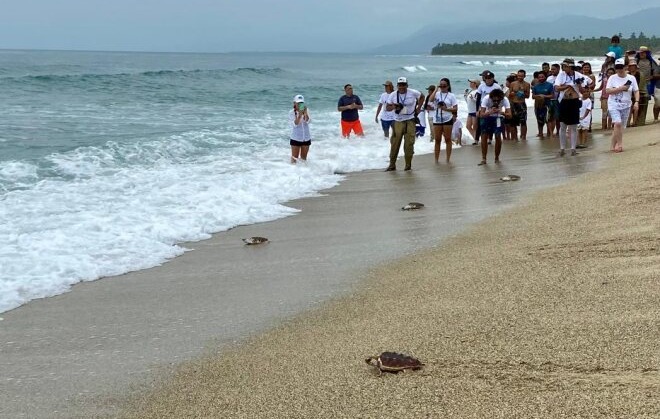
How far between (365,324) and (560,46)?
143 m

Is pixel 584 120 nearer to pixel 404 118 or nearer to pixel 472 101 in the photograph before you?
pixel 472 101

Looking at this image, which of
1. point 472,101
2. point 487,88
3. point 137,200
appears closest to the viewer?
point 137,200

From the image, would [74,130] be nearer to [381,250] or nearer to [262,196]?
[262,196]

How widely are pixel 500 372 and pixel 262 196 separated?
23.0 feet

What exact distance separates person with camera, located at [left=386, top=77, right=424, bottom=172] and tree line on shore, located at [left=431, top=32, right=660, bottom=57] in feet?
295

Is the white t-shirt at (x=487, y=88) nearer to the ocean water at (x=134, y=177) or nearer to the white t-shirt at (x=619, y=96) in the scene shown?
the white t-shirt at (x=619, y=96)

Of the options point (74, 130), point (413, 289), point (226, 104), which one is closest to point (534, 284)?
point (413, 289)

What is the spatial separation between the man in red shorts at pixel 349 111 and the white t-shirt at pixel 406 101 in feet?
13.5

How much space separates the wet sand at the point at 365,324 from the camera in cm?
314

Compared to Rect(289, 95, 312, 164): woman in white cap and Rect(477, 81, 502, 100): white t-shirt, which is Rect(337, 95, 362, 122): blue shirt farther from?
Rect(477, 81, 502, 100): white t-shirt

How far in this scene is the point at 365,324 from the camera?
4.23 meters

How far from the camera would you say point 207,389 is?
3480 mm

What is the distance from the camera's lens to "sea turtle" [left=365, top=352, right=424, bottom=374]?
336 cm

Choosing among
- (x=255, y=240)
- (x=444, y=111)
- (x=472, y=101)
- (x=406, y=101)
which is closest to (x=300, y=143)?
(x=406, y=101)
